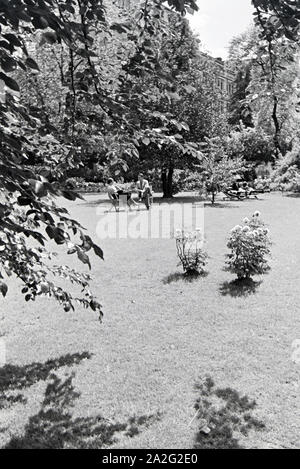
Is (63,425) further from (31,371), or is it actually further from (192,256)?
(192,256)

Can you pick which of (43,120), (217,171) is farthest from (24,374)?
(217,171)

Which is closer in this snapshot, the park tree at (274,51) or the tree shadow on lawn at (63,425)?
the park tree at (274,51)

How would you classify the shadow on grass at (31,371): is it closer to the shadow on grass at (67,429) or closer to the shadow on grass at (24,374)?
the shadow on grass at (24,374)

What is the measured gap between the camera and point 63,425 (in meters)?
4.65

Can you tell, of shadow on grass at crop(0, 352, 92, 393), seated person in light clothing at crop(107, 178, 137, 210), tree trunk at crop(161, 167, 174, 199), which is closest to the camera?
seated person in light clothing at crop(107, 178, 137, 210)

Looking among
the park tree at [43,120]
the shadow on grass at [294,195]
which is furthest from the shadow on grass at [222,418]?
the shadow on grass at [294,195]

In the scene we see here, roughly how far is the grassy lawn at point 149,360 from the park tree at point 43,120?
1.66 m

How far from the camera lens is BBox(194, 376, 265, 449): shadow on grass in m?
4.33

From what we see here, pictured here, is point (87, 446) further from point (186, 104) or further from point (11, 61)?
point (186, 104)

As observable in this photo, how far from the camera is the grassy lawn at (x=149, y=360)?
4594 mm

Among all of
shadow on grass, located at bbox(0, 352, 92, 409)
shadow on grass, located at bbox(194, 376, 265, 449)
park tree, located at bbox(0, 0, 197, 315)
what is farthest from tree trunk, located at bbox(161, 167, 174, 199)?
park tree, located at bbox(0, 0, 197, 315)

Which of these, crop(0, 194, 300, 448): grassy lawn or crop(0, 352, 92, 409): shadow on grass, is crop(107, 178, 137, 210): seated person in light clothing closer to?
crop(0, 194, 300, 448): grassy lawn

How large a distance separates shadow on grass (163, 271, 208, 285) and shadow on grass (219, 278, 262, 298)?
31.4 inches
